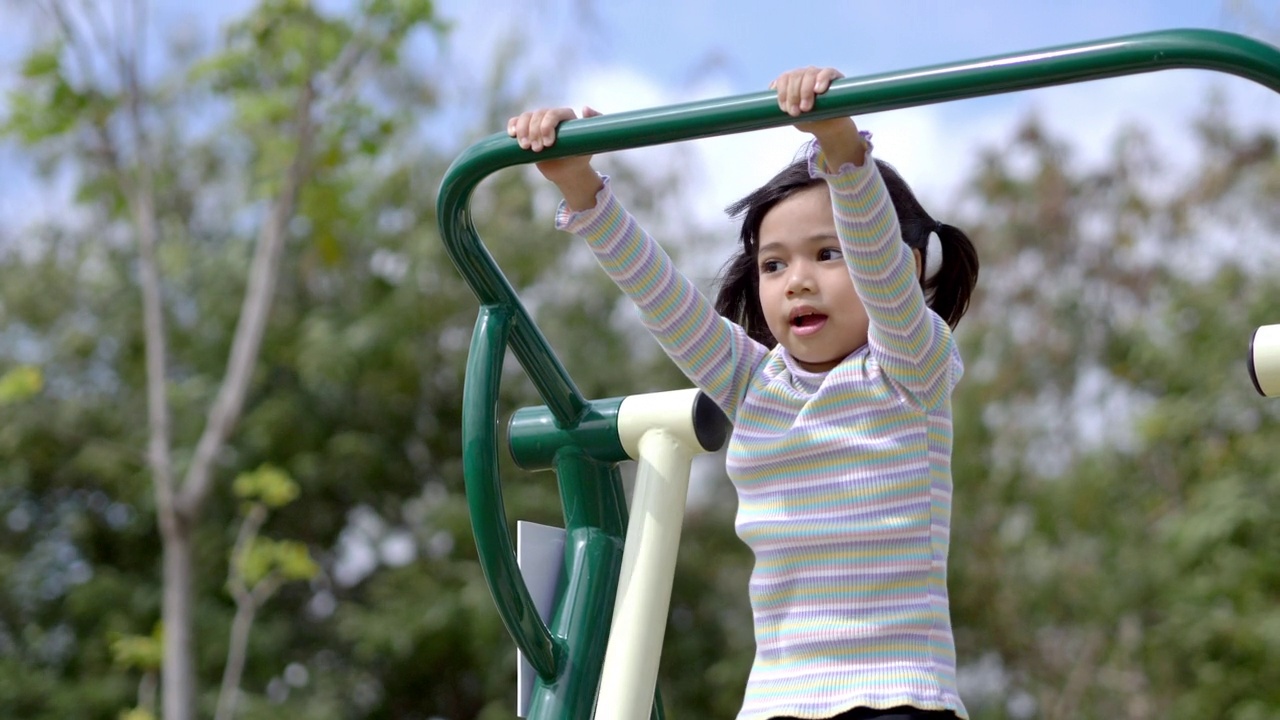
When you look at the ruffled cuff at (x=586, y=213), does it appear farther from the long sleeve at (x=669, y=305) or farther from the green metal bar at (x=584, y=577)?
the green metal bar at (x=584, y=577)

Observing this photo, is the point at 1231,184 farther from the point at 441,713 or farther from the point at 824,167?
the point at 824,167

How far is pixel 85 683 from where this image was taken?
7.20 meters

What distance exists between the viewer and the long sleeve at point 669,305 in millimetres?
1343

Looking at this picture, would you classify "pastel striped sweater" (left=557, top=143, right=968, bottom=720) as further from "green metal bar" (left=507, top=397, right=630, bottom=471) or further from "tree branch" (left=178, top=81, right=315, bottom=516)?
"tree branch" (left=178, top=81, right=315, bottom=516)

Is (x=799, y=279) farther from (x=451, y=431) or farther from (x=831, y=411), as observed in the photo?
(x=451, y=431)

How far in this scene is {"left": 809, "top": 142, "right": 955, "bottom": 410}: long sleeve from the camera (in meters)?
1.19

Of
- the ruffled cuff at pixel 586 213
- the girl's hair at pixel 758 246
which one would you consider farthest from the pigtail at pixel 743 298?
the ruffled cuff at pixel 586 213

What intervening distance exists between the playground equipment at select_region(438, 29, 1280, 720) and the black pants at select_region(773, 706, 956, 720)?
7.2 inches

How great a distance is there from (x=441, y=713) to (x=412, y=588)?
98cm

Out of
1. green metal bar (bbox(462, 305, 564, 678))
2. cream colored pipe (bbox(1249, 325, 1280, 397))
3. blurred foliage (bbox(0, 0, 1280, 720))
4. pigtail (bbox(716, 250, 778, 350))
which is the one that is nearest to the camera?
cream colored pipe (bbox(1249, 325, 1280, 397))

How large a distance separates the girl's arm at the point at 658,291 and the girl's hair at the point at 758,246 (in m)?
0.09

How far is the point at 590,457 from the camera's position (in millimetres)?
1426

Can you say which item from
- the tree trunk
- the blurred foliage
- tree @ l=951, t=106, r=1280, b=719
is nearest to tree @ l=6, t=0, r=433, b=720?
the tree trunk

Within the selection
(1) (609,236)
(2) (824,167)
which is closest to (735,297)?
(1) (609,236)
